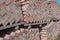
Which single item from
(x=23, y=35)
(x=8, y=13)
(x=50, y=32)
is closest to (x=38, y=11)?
(x=50, y=32)

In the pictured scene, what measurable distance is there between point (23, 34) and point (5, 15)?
1050 mm

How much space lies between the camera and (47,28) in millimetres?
9148

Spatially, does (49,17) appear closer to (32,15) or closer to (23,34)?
(32,15)

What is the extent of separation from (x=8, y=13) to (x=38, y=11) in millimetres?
2904

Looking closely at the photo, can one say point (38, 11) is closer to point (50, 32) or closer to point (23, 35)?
point (50, 32)

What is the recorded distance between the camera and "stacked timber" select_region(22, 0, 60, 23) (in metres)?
7.50

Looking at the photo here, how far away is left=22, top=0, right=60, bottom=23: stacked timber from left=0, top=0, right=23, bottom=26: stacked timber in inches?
32.9

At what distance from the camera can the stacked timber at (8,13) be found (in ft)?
18.4

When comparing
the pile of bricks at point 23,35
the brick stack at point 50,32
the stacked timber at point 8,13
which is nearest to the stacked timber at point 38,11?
the brick stack at point 50,32

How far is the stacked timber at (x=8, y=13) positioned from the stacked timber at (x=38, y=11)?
0.84 m

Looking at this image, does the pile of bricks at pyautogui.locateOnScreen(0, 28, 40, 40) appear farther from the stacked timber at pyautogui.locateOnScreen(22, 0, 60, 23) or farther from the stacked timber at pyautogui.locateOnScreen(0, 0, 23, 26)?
the stacked timber at pyautogui.locateOnScreen(22, 0, 60, 23)

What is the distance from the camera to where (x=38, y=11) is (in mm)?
8617

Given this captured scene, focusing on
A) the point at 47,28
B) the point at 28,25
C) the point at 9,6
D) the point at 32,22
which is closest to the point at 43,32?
the point at 47,28

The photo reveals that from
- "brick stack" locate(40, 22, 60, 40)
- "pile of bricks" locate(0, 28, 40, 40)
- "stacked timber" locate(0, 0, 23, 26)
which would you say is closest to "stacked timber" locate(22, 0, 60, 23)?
"brick stack" locate(40, 22, 60, 40)
